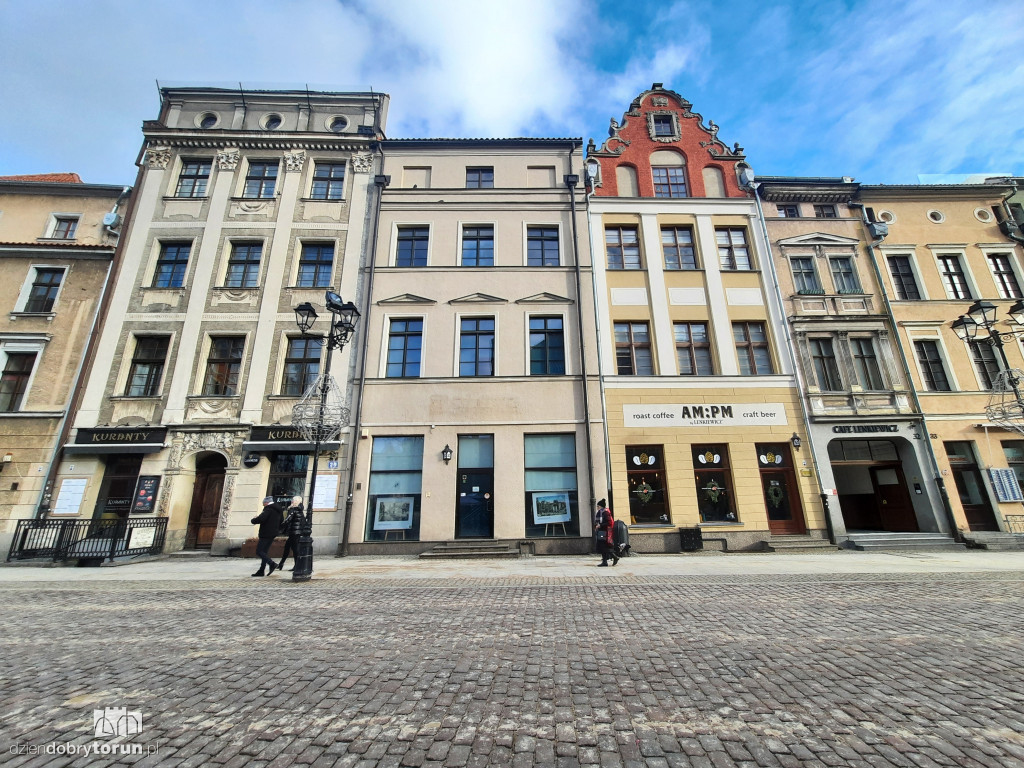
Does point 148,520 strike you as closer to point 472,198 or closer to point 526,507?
point 526,507

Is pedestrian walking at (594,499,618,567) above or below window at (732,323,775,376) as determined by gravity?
below

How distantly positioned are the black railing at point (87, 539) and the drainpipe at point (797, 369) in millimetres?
23073

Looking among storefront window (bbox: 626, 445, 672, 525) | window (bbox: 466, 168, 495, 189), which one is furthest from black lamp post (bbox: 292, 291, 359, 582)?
window (bbox: 466, 168, 495, 189)

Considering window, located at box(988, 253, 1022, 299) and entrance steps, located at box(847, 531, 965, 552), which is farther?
window, located at box(988, 253, 1022, 299)

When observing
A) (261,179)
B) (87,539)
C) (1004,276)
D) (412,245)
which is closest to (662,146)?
(412,245)

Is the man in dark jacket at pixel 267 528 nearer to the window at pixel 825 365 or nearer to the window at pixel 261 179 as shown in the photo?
the window at pixel 261 179

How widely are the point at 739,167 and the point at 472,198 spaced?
12.7 m

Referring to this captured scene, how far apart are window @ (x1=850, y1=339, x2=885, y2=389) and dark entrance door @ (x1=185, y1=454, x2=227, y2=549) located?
25.2 m

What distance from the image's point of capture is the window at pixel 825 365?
16.7 metres

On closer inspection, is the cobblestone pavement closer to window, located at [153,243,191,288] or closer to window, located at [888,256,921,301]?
window, located at [153,243,191,288]

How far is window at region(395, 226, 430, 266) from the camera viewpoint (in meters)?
18.0

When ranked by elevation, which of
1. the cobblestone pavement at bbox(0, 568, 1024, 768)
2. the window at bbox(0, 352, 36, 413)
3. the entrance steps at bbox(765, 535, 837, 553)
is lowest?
the cobblestone pavement at bbox(0, 568, 1024, 768)

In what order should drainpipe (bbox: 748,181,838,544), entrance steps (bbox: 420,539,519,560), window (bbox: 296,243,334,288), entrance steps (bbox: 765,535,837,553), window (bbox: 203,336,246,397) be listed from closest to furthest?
1. entrance steps (bbox: 420,539,519,560)
2. entrance steps (bbox: 765,535,837,553)
3. drainpipe (bbox: 748,181,838,544)
4. window (bbox: 203,336,246,397)
5. window (bbox: 296,243,334,288)

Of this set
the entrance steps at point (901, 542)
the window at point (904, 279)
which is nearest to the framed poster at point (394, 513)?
the entrance steps at point (901, 542)
